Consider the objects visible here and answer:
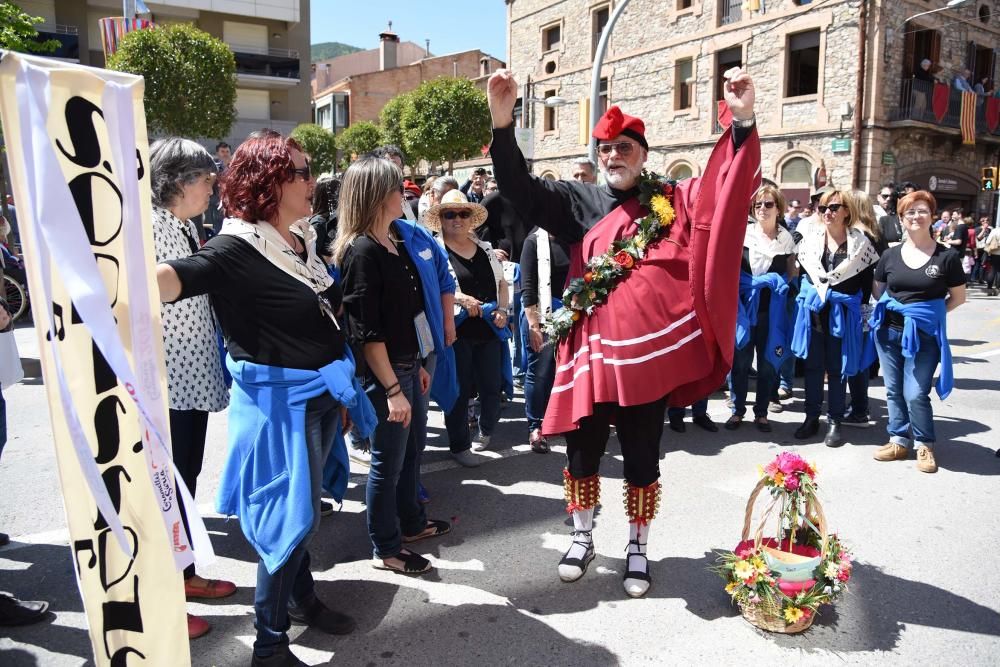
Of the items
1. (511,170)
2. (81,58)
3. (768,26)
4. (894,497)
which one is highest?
(81,58)

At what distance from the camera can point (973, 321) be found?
11.9 m

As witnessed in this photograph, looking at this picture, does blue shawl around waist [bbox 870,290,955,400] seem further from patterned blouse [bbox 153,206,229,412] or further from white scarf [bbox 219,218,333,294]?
patterned blouse [bbox 153,206,229,412]

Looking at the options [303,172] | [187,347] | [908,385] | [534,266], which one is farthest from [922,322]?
[187,347]

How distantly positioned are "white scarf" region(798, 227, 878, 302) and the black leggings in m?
3.00

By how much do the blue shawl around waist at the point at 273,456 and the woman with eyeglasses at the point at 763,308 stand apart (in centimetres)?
424

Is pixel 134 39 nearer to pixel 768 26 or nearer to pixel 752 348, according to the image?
pixel 768 26

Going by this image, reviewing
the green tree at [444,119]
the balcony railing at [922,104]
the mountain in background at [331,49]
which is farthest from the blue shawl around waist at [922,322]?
the mountain in background at [331,49]

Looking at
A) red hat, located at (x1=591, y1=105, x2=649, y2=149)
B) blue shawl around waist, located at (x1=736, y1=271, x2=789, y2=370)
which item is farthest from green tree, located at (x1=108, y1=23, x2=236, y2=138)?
red hat, located at (x1=591, y1=105, x2=649, y2=149)

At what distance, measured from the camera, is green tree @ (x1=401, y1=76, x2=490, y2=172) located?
30.3m

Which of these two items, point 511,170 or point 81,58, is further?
point 81,58

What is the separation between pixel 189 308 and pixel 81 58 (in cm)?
3563

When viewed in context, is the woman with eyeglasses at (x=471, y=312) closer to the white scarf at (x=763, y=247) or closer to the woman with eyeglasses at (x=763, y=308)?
the woman with eyeglasses at (x=763, y=308)

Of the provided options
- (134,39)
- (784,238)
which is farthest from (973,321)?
(134,39)

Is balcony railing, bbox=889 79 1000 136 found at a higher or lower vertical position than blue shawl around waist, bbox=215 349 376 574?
higher
